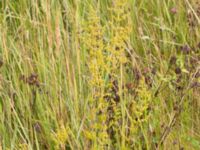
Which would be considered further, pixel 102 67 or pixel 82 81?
pixel 82 81

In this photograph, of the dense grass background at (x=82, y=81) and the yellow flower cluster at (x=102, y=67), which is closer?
the yellow flower cluster at (x=102, y=67)

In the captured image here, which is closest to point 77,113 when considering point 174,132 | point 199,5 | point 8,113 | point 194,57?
point 8,113

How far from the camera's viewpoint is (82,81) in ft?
7.89

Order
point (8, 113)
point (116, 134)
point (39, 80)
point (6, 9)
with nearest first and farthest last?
point (116, 134) < point (8, 113) < point (39, 80) < point (6, 9)

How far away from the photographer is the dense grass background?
2172mm

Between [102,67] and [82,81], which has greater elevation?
[102,67]

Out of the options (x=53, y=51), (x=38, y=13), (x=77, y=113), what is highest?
(x=38, y=13)

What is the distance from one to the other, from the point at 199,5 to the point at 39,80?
3.19ft

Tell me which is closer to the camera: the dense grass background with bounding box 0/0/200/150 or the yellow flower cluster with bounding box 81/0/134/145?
the yellow flower cluster with bounding box 81/0/134/145

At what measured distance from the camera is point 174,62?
2.54m

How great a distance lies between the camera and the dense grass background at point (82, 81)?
2172mm

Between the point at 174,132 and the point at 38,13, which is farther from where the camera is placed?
the point at 38,13

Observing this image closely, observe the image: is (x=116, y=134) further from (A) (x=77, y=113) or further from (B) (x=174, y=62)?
(B) (x=174, y=62)

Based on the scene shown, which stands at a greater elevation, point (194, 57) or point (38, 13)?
point (38, 13)
